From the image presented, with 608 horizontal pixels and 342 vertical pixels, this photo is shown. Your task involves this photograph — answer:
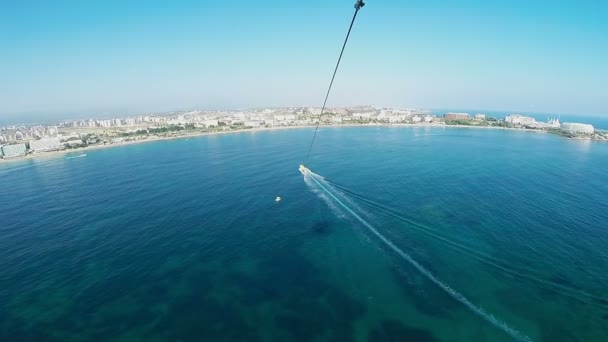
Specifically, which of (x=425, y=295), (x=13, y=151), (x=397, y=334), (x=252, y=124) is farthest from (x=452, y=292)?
(x=252, y=124)

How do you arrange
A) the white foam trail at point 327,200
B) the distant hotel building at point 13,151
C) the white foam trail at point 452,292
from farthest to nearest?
the distant hotel building at point 13,151 → the white foam trail at point 327,200 → the white foam trail at point 452,292

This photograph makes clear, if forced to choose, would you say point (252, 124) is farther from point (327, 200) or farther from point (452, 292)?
point (452, 292)

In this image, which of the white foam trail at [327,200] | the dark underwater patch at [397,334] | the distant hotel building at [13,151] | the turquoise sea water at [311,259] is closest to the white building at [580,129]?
the turquoise sea water at [311,259]

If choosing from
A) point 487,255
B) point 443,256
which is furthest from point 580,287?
point 443,256

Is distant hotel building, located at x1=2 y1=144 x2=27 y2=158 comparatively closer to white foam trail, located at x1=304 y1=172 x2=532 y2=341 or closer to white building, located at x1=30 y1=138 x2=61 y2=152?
white building, located at x1=30 y1=138 x2=61 y2=152

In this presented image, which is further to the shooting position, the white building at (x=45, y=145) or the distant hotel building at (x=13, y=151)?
the white building at (x=45, y=145)

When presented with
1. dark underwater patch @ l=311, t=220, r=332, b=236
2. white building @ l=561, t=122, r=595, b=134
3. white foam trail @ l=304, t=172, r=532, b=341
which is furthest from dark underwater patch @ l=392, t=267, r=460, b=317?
white building @ l=561, t=122, r=595, b=134

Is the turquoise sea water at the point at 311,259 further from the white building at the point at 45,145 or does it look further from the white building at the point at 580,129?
the white building at the point at 580,129
